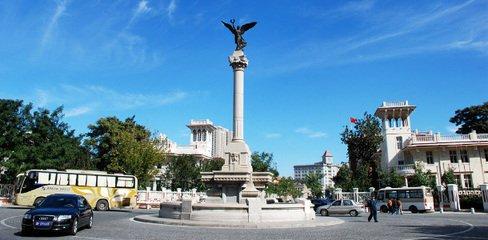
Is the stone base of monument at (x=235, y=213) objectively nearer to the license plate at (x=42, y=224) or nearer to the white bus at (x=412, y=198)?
the license plate at (x=42, y=224)

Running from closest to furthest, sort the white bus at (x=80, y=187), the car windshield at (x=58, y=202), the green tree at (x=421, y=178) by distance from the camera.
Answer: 1. the car windshield at (x=58, y=202)
2. the white bus at (x=80, y=187)
3. the green tree at (x=421, y=178)

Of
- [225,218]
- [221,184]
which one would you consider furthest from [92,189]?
[225,218]

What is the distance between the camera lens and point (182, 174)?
65.1 metres

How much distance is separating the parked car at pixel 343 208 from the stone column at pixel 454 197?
12.7 metres

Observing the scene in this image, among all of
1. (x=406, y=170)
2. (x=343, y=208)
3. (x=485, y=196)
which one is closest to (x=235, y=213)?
(x=343, y=208)

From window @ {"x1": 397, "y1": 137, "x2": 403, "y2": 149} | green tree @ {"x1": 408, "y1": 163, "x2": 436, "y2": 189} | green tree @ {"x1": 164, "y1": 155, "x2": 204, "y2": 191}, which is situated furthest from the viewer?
green tree @ {"x1": 164, "y1": 155, "x2": 204, "y2": 191}

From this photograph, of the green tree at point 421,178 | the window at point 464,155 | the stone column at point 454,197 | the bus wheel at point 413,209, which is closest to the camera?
the bus wheel at point 413,209

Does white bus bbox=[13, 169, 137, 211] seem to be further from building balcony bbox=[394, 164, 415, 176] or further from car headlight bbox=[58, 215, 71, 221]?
building balcony bbox=[394, 164, 415, 176]

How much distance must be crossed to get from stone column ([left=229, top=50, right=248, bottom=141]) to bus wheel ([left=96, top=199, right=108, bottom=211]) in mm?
15919

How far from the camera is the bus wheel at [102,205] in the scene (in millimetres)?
32562

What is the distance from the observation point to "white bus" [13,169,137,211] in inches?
1190

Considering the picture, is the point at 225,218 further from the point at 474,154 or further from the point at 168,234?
the point at 474,154

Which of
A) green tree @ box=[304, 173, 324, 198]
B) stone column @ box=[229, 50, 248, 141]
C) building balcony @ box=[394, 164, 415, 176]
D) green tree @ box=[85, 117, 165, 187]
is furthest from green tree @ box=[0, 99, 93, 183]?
green tree @ box=[304, 173, 324, 198]

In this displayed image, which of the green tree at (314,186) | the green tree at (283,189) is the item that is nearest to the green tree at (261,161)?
the green tree at (283,189)
